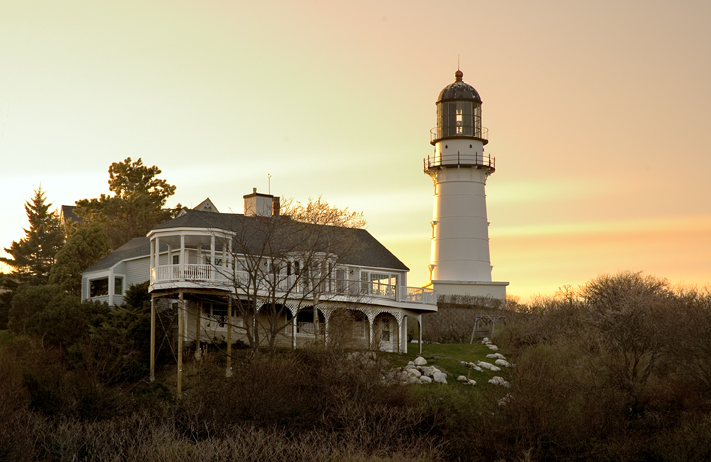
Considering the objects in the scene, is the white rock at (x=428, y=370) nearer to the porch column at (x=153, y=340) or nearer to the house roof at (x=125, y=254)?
the porch column at (x=153, y=340)

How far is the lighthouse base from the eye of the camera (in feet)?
192

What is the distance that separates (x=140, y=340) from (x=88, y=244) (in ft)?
30.4

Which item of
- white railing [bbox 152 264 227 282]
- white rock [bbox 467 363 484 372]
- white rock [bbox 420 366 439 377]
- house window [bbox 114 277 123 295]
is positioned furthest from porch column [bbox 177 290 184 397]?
white rock [bbox 467 363 484 372]

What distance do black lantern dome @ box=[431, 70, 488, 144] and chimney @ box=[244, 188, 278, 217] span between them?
1499 centimetres

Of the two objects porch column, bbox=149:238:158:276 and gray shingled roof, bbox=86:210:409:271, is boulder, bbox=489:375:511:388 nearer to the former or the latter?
gray shingled roof, bbox=86:210:409:271

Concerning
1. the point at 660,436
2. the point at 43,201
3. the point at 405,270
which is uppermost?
the point at 43,201

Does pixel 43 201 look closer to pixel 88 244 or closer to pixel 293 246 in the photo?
pixel 88 244

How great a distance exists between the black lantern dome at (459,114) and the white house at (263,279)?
13.6 metres

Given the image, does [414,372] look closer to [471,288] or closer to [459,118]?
[471,288]

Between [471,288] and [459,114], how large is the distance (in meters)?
10.0

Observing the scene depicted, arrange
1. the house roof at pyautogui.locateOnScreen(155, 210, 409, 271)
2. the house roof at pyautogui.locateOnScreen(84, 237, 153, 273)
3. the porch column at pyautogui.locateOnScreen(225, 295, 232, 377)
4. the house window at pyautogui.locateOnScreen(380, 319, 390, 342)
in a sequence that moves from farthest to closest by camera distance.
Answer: the house window at pyautogui.locateOnScreen(380, 319, 390, 342) → the house roof at pyautogui.locateOnScreen(84, 237, 153, 273) → the house roof at pyautogui.locateOnScreen(155, 210, 409, 271) → the porch column at pyautogui.locateOnScreen(225, 295, 232, 377)

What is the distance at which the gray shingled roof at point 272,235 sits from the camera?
137 ft

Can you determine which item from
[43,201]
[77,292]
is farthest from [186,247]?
[43,201]

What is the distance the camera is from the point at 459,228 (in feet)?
A: 194
